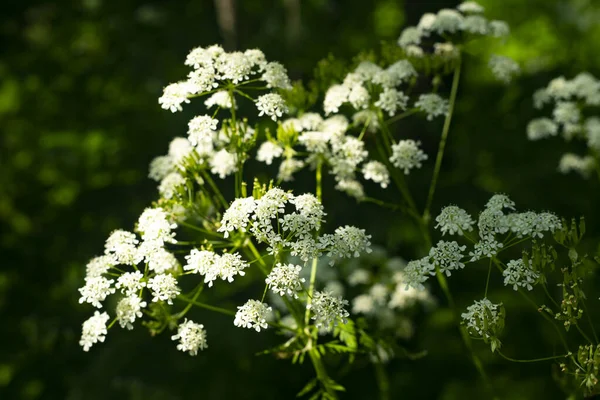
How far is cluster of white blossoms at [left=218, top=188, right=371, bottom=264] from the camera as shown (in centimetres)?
219

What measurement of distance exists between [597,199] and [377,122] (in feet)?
6.81

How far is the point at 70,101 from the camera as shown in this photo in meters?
8.34

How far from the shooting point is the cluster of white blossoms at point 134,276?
7.54ft

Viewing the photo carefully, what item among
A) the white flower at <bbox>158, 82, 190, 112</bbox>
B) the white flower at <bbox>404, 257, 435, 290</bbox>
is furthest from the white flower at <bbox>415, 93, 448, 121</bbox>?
the white flower at <bbox>158, 82, 190, 112</bbox>

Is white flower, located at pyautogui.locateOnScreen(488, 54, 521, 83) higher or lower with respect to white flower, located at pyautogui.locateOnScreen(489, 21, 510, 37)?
lower

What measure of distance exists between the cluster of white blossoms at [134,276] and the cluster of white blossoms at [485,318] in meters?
1.09

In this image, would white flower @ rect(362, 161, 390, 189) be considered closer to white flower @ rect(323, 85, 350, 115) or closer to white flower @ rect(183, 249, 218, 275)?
white flower @ rect(323, 85, 350, 115)

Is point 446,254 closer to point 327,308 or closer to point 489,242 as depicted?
point 489,242

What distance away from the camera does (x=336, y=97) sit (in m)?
2.86

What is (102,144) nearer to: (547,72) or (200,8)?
(547,72)

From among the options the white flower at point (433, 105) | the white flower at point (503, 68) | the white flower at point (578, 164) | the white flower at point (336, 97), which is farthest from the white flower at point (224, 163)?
the white flower at point (578, 164)

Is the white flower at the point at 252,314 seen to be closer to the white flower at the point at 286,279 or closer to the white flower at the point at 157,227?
the white flower at the point at 286,279

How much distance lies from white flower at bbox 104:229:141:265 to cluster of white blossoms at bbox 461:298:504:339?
1.27 m

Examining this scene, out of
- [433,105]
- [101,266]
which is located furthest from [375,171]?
[101,266]
